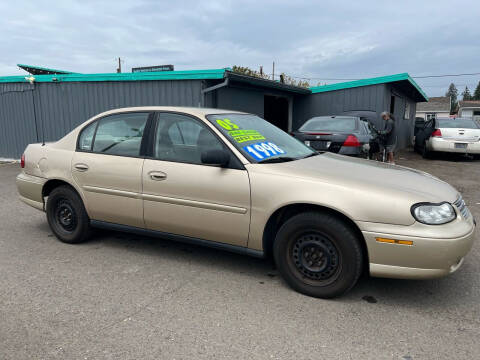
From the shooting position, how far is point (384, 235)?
9.62 feet

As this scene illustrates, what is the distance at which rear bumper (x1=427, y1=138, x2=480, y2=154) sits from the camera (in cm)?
1248

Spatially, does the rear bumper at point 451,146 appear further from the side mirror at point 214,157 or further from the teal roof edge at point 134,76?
the side mirror at point 214,157

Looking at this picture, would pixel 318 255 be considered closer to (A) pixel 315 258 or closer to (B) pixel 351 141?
(A) pixel 315 258

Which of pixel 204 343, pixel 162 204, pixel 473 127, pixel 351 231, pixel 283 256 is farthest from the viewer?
pixel 473 127

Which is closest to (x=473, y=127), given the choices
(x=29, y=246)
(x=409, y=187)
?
(x=409, y=187)

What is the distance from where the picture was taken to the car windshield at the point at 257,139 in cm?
361

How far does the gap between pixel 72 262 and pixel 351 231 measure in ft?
9.09

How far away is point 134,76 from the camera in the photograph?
10633 mm

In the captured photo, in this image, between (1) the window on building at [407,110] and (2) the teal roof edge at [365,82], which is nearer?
(2) the teal roof edge at [365,82]

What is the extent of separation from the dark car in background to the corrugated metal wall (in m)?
3.49

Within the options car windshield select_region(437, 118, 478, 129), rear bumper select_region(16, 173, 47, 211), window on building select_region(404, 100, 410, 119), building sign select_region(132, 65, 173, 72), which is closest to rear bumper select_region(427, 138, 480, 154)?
car windshield select_region(437, 118, 478, 129)

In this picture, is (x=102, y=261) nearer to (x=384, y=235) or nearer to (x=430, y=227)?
(x=384, y=235)

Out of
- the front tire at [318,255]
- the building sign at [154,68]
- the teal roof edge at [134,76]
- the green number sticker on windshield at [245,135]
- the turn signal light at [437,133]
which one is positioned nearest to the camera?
the front tire at [318,255]

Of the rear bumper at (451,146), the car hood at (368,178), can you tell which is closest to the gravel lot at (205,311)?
the car hood at (368,178)
